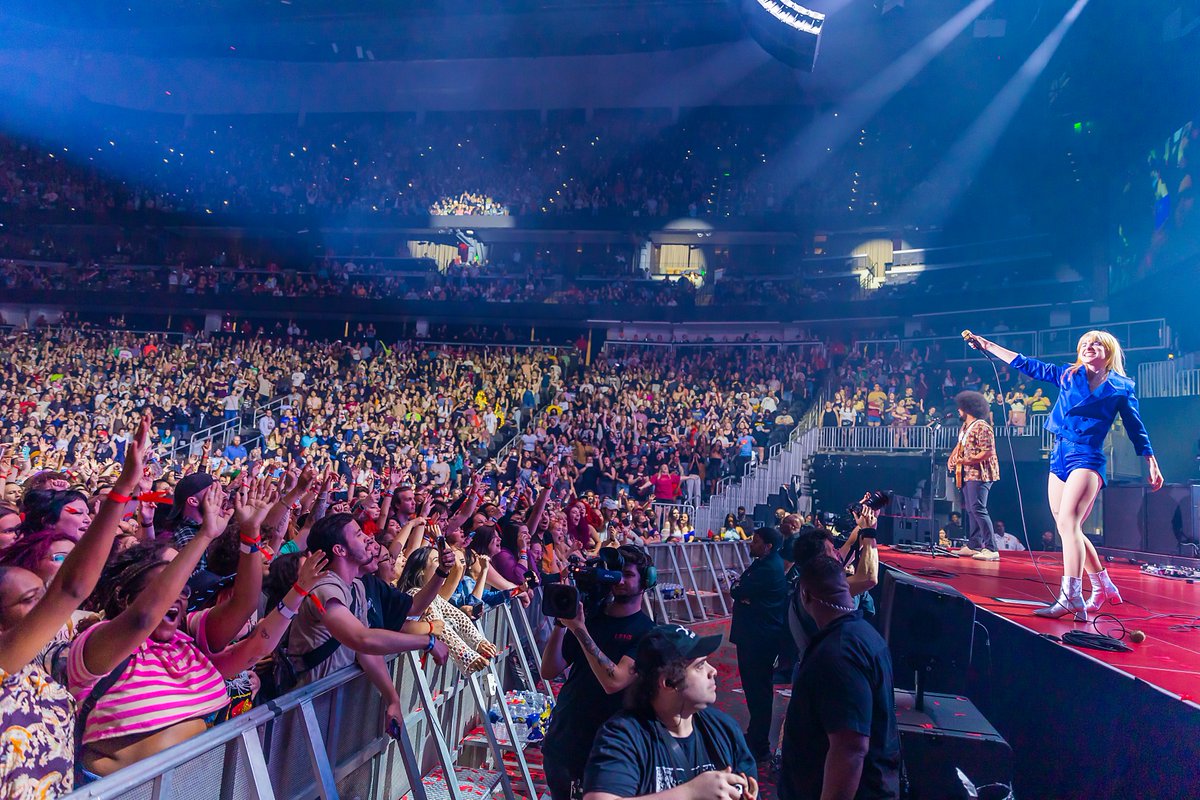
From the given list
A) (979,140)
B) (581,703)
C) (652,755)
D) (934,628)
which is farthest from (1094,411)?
(979,140)

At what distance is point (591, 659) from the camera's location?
2.94 meters

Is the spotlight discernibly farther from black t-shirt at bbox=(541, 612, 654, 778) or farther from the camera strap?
the camera strap

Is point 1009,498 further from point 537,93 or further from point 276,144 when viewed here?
point 276,144

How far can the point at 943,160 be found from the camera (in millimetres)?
24625

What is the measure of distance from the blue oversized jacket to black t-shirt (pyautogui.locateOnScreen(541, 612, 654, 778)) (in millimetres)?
3198

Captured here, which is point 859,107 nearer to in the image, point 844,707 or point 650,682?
point 844,707

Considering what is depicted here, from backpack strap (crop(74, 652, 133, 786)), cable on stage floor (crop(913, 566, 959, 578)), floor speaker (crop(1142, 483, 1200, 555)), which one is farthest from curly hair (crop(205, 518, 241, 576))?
floor speaker (crop(1142, 483, 1200, 555))

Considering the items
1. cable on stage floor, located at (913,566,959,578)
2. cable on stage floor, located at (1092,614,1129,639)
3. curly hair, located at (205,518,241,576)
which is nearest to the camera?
curly hair, located at (205,518,241,576)

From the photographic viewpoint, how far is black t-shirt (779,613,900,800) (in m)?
2.63

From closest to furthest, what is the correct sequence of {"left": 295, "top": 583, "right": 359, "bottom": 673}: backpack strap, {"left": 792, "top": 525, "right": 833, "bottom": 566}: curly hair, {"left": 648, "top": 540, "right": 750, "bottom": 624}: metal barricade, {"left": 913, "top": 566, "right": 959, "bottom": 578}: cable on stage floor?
{"left": 295, "top": 583, "right": 359, "bottom": 673}: backpack strap, {"left": 792, "top": 525, "right": 833, "bottom": 566}: curly hair, {"left": 913, "top": 566, "right": 959, "bottom": 578}: cable on stage floor, {"left": 648, "top": 540, "right": 750, "bottom": 624}: metal barricade

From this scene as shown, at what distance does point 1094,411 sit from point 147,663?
16.6 feet

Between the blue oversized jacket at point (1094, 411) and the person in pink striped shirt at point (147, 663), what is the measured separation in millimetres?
4678

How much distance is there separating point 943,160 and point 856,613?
82.9ft

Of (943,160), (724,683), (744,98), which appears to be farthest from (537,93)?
(724,683)
